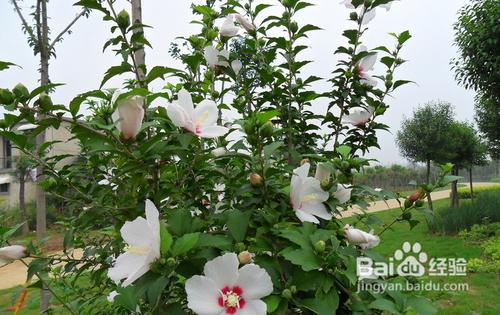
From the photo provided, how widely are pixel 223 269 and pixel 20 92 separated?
0.58 meters

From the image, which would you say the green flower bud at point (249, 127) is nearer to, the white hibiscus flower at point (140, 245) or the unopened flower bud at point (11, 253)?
the white hibiscus flower at point (140, 245)

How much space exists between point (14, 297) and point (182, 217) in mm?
761

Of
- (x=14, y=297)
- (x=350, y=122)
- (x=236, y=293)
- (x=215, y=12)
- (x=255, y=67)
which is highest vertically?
(x=215, y=12)

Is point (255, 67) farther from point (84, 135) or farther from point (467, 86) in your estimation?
point (467, 86)

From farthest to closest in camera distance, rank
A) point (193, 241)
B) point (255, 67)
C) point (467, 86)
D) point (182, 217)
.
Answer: point (467, 86) < point (255, 67) < point (182, 217) < point (193, 241)

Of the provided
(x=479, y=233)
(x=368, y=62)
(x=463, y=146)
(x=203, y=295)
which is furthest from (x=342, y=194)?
(x=463, y=146)

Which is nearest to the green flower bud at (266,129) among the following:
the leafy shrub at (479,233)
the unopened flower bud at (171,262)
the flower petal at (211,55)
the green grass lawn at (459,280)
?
the unopened flower bud at (171,262)

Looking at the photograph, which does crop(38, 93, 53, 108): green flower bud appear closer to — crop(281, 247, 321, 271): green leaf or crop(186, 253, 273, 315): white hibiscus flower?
crop(186, 253, 273, 315): white hibiscus flower

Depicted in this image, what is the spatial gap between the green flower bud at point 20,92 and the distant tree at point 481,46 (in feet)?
22.2

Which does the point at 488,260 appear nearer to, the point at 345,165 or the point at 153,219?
the point at 345,165

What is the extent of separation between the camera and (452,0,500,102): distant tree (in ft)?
20.9

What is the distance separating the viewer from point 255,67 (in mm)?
1624

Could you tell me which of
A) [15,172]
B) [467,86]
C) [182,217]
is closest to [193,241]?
[182,217]

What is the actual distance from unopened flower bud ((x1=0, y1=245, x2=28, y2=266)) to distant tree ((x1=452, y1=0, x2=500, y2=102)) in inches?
268
